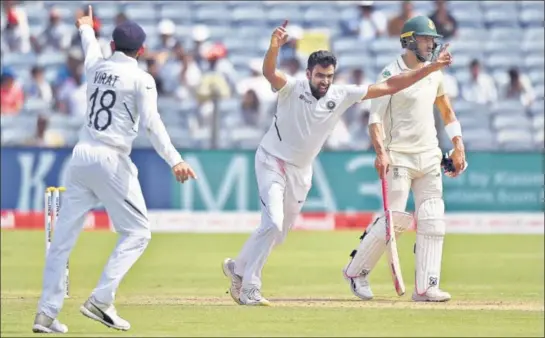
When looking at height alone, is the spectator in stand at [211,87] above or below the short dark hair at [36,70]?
below

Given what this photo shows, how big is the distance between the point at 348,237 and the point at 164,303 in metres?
7.09

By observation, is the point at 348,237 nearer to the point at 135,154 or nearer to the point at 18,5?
the point at 135,154

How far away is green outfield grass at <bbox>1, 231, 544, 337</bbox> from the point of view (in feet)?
27.0

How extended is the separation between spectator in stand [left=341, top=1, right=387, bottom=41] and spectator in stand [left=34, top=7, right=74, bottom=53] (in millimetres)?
3973

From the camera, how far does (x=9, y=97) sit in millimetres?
18922

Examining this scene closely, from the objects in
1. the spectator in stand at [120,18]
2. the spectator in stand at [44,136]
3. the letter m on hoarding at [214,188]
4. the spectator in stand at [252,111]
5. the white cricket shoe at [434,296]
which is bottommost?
the letter m on hoarding at [214,188]

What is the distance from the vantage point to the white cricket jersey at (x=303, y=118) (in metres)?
9.48

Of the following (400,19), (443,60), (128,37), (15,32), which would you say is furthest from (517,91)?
(128,37)

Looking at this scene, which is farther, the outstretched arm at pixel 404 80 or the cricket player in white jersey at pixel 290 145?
the cricket player in white jersey at pixel 290 145

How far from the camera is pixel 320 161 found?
17531 mm

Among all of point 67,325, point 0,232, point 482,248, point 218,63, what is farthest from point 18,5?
point 67,325

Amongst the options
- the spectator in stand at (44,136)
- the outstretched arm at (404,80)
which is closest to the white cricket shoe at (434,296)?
the outstretched arm at (404,80)

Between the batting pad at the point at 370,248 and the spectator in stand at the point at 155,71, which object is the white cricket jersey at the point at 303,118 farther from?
the spectator in stand at the point at 155,71

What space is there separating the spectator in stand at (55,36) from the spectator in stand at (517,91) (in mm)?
6160
